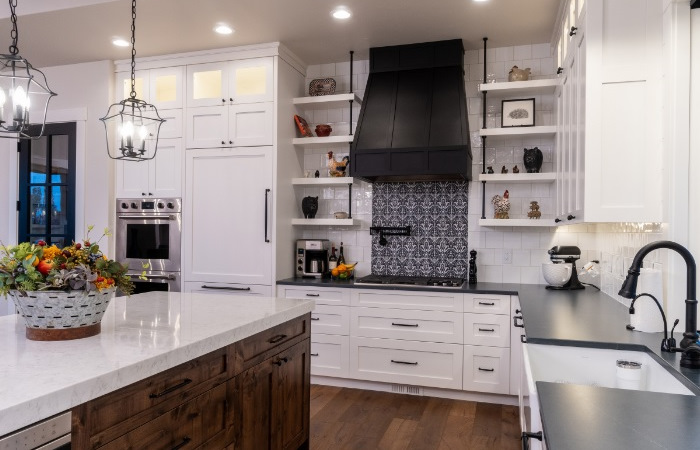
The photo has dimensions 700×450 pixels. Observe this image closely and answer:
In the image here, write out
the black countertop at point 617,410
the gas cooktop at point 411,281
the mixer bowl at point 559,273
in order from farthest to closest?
the gas cooktop at point 411,281 < the mixer bowl at point 559,273 < the black countertop at point 617,410

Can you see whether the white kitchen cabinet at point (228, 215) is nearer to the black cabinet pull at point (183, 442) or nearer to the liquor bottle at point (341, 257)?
the liquor bottle at point (341, 257)

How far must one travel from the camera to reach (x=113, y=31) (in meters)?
4.03

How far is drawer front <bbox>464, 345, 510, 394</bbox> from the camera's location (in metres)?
3.79

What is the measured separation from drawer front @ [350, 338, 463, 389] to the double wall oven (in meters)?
1.73

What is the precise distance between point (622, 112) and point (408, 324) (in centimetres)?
222

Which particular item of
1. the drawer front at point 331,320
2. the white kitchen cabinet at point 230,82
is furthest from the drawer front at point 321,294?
the white kitchen cabinet at point 230,82

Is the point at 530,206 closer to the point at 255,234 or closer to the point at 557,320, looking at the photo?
the point at 557,320

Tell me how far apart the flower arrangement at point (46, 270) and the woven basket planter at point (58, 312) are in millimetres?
24

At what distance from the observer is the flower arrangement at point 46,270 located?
1662mm

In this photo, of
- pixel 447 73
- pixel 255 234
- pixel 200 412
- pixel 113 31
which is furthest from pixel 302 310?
pixel 113 31

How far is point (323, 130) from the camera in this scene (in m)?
4.65

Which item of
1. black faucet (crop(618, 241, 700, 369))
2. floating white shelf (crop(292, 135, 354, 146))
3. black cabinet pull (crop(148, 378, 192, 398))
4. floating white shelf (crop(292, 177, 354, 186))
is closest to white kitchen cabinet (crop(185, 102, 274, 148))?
floating white shelf (crop(292, 135, 354, 146))

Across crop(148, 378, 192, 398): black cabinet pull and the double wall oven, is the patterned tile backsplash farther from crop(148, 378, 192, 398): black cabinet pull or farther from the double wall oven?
crop(148, 378, 192, 398): black cabinet pull

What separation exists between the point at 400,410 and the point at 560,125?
7.50 feet
